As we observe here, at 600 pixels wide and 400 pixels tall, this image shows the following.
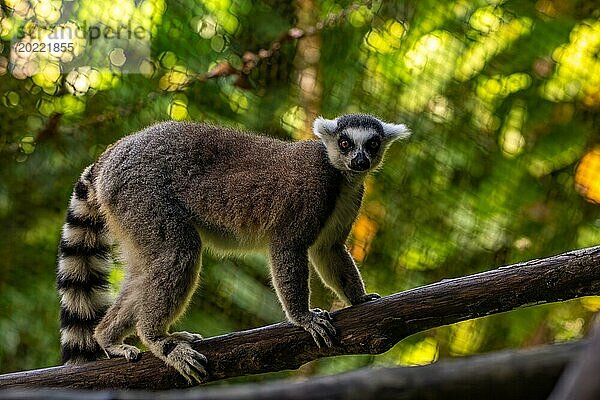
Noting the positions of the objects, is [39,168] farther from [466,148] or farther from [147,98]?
[466,148]

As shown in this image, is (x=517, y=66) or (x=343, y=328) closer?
(x=343, y=328)

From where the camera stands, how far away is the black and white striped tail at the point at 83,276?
3396mm

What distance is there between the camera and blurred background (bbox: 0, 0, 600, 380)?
16.6 ft

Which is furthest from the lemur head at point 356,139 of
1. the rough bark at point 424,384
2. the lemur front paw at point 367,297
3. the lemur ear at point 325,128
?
the rough bark at point 424,384

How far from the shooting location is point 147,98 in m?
5.10

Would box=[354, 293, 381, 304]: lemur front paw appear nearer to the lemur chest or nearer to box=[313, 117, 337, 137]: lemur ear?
the lemur chest

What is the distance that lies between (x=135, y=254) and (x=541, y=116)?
3002 mm

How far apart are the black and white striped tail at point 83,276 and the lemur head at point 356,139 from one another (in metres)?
1.03

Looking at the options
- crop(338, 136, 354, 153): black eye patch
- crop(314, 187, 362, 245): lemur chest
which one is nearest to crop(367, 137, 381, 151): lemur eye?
crop(338, 136, 354, 153): black eye patch

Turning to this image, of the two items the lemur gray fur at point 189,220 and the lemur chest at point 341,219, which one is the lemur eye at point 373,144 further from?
the lemur chest at point 341,219

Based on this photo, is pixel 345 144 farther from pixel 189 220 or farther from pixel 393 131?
pixel 189 220

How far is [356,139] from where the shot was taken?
3.56 meters

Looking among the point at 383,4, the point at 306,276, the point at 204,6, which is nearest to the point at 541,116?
the point at 383,4

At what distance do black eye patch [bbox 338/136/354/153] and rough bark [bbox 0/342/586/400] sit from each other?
102 inches
